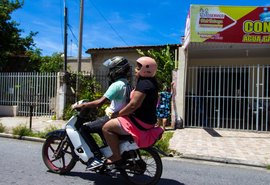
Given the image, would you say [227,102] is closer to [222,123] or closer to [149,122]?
[222,123]

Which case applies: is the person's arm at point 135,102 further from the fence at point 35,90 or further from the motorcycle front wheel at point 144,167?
the fence at point 35,90

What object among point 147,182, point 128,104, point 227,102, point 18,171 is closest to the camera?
point 128,104

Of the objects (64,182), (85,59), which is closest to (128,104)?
(64,182)

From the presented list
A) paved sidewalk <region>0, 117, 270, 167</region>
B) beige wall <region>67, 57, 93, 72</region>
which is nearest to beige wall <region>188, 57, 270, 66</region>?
paved sidewalk <region>0, 117, 270, 167</region>

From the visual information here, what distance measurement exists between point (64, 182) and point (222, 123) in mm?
8568

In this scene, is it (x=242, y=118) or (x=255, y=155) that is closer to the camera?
(x=255, y=155)

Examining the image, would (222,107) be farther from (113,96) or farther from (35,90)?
(113,96)

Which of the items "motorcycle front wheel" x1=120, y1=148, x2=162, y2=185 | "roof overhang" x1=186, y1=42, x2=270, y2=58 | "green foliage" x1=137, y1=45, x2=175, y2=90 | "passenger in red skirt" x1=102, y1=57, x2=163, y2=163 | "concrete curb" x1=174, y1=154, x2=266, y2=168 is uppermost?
"roof overhang" x1=186, y1=42, x2=270, y2=58

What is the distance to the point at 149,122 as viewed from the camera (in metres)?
4.99

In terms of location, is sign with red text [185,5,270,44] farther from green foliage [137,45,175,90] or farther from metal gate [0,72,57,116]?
metal gate [0,72,57,116]

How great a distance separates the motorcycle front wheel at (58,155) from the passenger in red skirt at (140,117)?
0.93 meters

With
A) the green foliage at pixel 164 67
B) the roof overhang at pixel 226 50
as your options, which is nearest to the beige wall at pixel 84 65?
the green foliage at pixel 164 67

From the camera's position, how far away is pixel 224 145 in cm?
948

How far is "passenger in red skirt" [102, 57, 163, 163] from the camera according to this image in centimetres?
490
